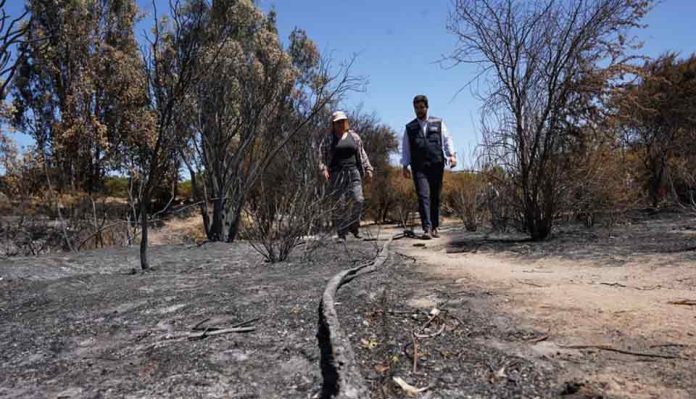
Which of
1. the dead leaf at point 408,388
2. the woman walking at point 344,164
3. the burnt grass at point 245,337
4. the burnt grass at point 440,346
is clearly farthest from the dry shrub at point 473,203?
the dead leaf at point 408,388

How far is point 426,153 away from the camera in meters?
6.11

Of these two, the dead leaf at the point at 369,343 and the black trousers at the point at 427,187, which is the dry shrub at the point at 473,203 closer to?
the black trousers at the point at 427,187

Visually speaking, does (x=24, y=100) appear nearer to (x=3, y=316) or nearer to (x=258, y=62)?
(x=258, y=62)

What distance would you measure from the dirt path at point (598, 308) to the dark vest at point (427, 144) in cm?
162

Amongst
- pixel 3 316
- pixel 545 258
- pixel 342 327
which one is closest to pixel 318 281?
pixel 342 327

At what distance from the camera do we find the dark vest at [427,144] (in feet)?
20.0

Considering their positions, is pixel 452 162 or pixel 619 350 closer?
pixel 619 350

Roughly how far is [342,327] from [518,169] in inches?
159

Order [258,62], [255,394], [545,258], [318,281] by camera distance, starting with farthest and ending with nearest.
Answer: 1. [258,62]
2. [545,258]
3. [318,281]
4. [255,394]

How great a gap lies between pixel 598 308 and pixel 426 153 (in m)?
3.79

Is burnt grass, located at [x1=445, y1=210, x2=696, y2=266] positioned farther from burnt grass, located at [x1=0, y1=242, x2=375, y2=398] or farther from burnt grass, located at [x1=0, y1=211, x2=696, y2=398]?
burnt grass, located at [x1=0, y1=242, x2=375, y2=398]

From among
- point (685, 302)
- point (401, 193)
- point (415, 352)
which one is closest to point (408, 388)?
point (415, 352)

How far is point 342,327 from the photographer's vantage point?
2.27 m

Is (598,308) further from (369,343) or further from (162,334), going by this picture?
(162,334)
